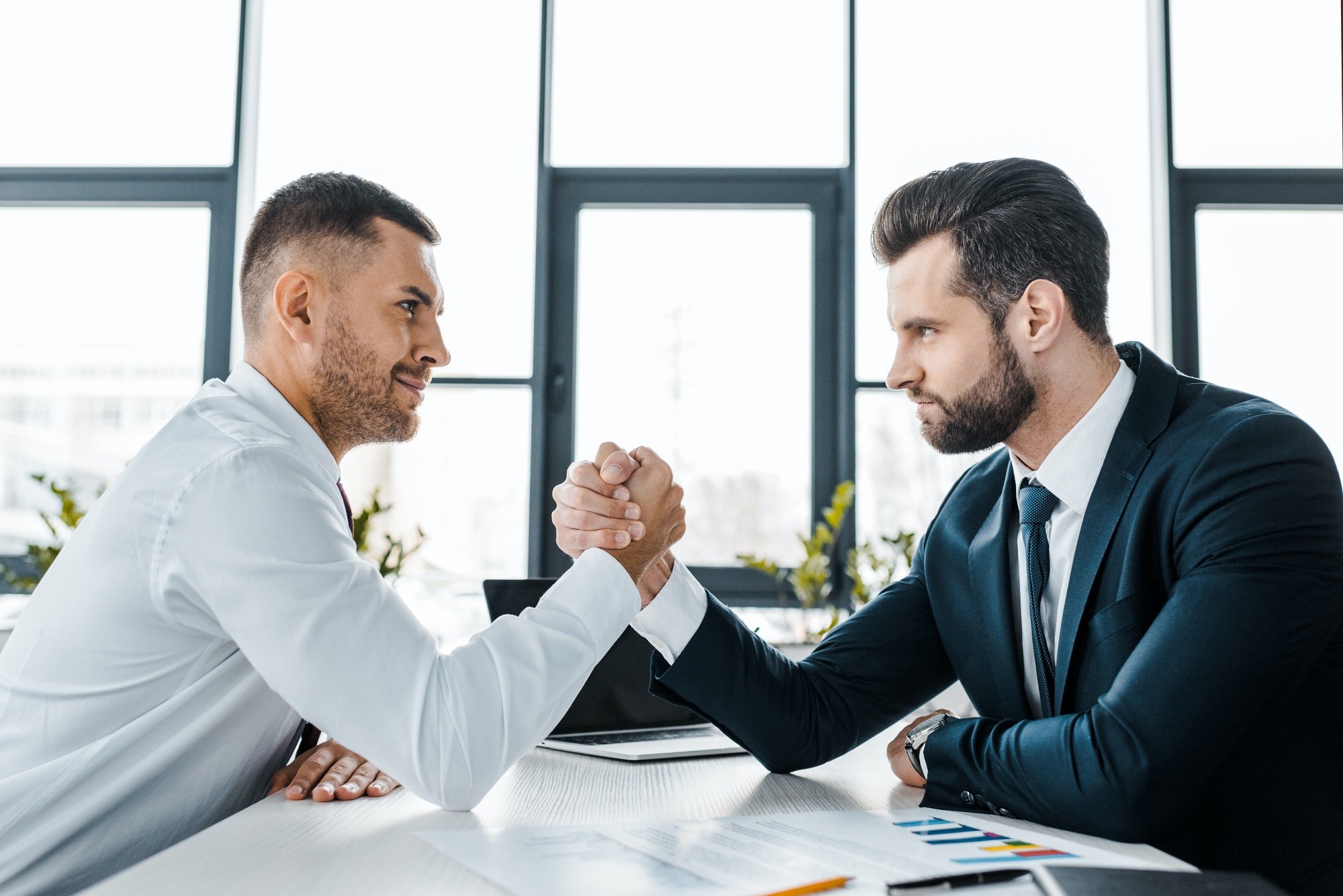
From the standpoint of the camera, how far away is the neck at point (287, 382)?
1.40 m

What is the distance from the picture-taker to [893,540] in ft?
10.4

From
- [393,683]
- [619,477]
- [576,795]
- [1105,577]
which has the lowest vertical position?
[576,795]

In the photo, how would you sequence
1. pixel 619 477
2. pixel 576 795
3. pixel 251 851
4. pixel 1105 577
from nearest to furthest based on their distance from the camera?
pixel 251 851
pixel 576 795
pixel 1105 577
pixel 619 477

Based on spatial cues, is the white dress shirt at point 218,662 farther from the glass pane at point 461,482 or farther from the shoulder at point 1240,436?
the glass pane at point 461,482

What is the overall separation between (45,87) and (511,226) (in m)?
1.78

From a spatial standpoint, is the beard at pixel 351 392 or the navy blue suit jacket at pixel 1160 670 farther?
the beard at pixel 351 392

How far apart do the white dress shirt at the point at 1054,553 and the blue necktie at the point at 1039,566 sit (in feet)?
0.05

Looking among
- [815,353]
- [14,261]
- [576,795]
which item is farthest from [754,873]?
[14,261]

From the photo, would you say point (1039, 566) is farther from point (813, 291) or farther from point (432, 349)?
point (813, 291)

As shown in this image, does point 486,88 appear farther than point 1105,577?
Yes

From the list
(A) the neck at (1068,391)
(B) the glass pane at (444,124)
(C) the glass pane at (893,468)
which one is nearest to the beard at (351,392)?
(A) the neck at (1068,391)

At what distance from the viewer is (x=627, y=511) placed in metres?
1.38

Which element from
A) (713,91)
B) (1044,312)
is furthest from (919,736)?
(713,91)

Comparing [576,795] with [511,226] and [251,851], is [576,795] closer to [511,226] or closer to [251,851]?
[251,851]
